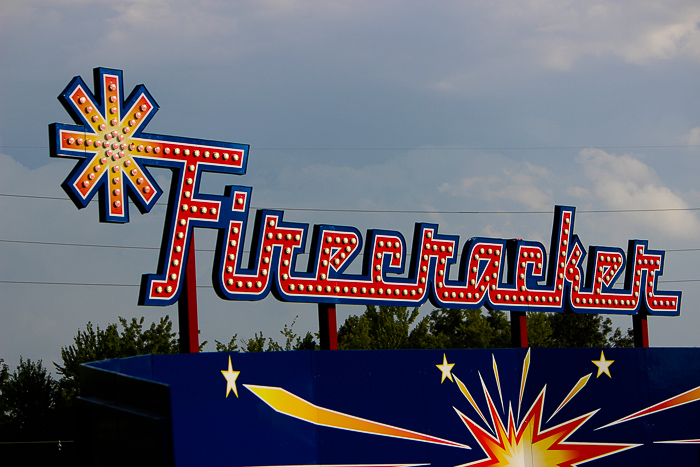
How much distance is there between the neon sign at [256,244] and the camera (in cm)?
1562

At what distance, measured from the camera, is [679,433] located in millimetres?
19625

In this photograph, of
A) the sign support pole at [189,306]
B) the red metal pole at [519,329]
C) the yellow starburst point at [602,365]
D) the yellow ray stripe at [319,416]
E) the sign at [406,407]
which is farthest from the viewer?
the red metal pole at [519,329]

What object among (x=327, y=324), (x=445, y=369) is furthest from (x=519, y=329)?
(x=327, y=324)

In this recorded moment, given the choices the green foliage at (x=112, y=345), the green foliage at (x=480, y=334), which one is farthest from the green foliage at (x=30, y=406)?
the green foliage at (x=480, y=334)

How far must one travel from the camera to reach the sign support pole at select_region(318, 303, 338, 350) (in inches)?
682

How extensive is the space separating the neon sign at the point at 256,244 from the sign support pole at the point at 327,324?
0.22 meters

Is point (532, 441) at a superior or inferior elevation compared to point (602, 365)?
inferior

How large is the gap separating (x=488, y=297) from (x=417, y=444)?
443cm

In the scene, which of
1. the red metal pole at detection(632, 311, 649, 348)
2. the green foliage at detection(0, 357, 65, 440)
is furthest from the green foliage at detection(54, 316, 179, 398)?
the red metal pole at detection(632, 311, 649, 348)

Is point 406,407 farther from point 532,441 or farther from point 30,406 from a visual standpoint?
point 30,406

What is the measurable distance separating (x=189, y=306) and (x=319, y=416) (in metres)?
2.90

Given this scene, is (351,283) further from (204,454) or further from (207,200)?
(204,454)

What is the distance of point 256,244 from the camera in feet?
55.3

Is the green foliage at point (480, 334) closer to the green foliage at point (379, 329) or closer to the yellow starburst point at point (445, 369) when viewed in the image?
the green foliage at point (379, 329)
